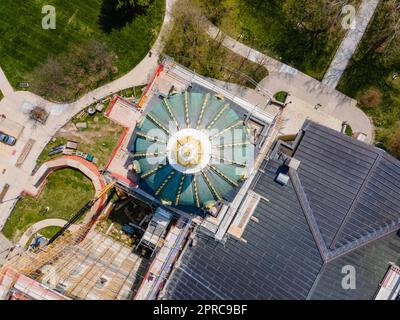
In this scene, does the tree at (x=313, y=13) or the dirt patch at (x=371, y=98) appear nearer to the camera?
the tree at (x=313, y=13)

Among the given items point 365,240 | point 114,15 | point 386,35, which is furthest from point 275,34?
point 365,240

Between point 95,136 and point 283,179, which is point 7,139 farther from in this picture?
point 283,179

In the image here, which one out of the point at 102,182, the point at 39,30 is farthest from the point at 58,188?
the point at 39,30

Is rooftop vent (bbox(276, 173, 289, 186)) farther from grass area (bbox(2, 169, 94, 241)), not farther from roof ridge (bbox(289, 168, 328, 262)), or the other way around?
grass area (bbox(2, 169, 94, 241))

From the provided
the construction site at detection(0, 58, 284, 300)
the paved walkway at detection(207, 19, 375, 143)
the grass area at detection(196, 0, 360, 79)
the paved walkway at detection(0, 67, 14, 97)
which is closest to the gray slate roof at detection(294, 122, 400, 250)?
the construction site at detection(0, 58, 284, 300)

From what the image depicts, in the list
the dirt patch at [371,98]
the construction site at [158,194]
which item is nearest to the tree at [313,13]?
the dirt patch at [371,98]

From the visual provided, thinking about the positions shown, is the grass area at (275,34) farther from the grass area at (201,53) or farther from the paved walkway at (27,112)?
the paved walkway at (27,112)
